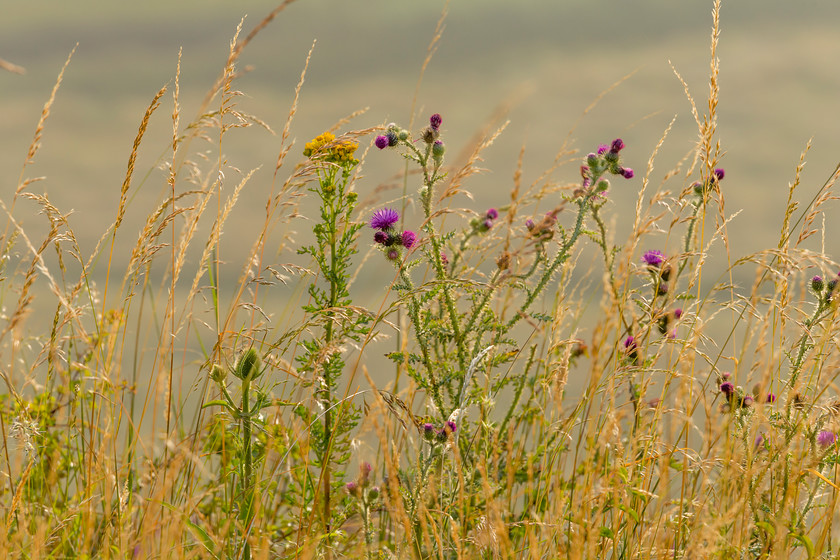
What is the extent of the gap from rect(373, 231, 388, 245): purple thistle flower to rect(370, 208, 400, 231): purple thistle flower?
0.03 metres

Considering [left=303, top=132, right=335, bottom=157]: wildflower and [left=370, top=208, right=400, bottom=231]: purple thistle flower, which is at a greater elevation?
[left=303, top=132, right=335, bottom=157]: wildflower

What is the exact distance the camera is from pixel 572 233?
123 inches

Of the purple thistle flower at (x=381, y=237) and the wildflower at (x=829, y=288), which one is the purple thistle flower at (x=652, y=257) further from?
the purple thistle flower at (x=381, y=237)

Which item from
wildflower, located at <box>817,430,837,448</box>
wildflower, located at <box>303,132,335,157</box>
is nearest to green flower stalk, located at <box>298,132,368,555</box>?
wildflower, located at <box>303,132,335,157</box>

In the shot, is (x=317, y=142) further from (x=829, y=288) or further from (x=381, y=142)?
(x=829, y=288)

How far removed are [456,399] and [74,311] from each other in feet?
4.49

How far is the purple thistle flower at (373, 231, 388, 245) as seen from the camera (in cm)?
314

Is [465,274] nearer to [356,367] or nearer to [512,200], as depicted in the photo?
[512,200]

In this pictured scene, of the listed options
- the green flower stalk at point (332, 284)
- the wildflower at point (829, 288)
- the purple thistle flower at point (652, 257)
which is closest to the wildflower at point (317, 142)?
the green flower stalk at point (332, 284)

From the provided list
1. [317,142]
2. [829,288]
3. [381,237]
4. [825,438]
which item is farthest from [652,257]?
[317,142]

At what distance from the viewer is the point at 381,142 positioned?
10.7 ft

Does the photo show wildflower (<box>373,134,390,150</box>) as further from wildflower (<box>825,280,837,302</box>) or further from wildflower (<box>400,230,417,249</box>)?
wildflower (<box>825,280,837,302</box>)

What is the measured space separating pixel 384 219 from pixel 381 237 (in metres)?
0.09

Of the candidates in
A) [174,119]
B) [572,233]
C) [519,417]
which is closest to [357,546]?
[519,417]
